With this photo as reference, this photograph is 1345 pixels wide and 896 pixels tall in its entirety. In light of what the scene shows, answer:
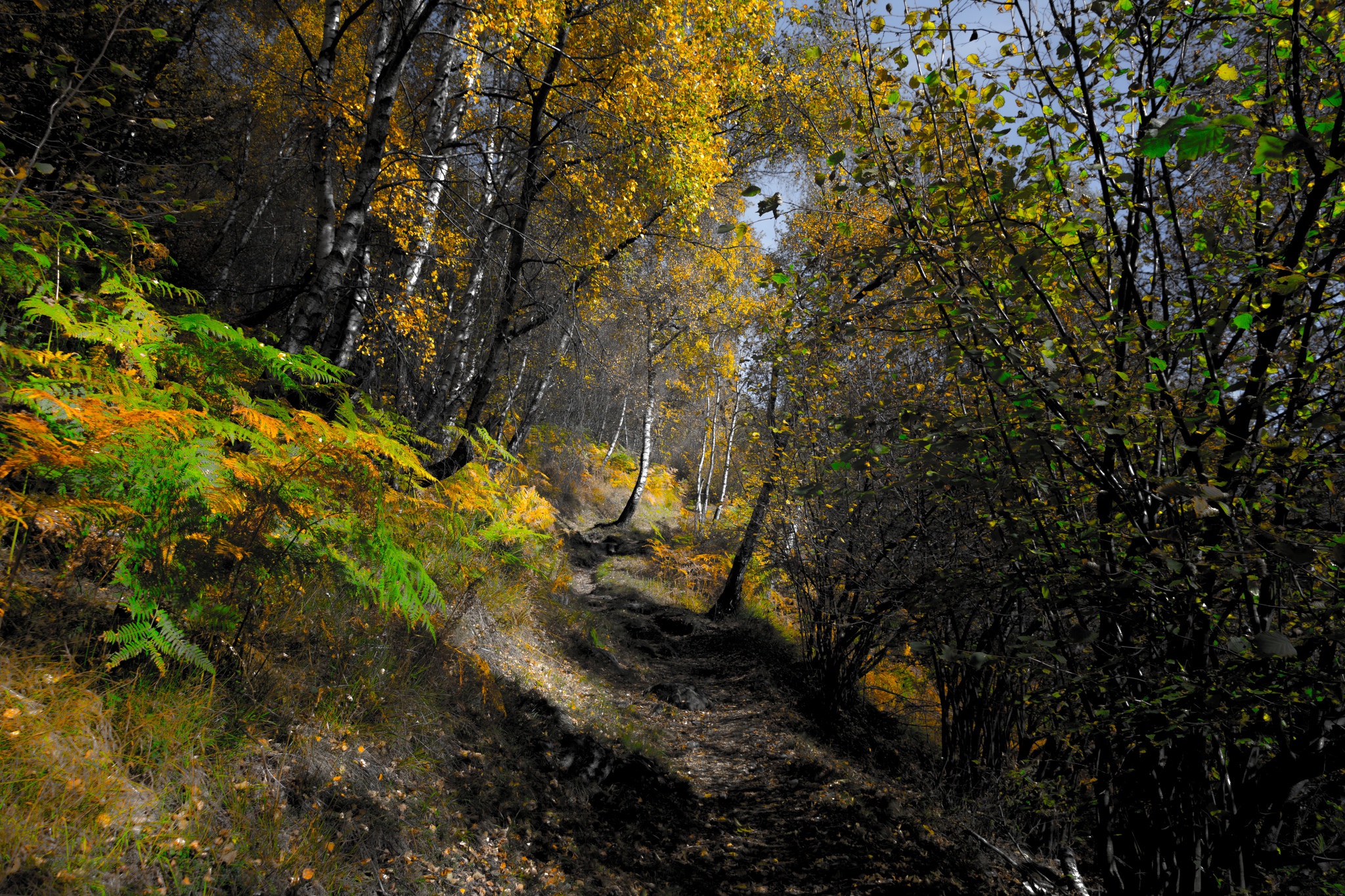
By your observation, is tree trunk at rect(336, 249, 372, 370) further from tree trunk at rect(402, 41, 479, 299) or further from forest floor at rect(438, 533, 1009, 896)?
forest floor at rect(438, 533, 1009, 896)

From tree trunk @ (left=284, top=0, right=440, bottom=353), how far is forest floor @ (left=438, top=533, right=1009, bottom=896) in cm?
290

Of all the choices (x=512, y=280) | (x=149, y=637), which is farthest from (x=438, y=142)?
(x=149, y=637)

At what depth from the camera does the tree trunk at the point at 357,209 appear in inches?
150

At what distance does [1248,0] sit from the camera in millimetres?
1642

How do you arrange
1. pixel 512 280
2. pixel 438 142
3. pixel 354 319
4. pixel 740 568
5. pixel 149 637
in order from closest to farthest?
pixel 149 637, pixel 354 319, pixel 512 280, pixel 438 142, pixel 740 568

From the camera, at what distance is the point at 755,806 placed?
457 cm

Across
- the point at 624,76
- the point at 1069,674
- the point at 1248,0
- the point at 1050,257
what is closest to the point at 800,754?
the point at 1069,674

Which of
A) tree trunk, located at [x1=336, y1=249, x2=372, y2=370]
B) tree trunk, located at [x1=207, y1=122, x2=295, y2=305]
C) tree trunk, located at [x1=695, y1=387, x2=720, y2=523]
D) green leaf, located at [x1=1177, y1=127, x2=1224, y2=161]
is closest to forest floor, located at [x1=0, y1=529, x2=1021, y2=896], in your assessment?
tree trunk, located at [x1=336, y1=249, x2=372, y2=370]

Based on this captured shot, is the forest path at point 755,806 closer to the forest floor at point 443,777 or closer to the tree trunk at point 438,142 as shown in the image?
the forest floor at point 443,777

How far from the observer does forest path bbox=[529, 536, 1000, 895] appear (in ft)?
12.1

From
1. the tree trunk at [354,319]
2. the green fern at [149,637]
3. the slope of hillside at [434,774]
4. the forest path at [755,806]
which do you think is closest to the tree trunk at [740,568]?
the forest path at [755,806]

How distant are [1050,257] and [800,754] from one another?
4591mm

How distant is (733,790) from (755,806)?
0.88 feet

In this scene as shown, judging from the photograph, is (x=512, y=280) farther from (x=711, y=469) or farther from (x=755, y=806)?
(x=711, y=469)
